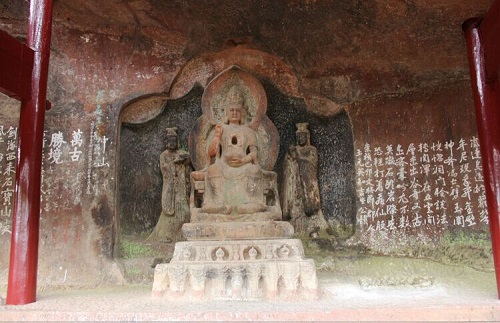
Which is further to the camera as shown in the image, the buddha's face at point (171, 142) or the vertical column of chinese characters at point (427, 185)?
the buddha's face at point (171, 142)

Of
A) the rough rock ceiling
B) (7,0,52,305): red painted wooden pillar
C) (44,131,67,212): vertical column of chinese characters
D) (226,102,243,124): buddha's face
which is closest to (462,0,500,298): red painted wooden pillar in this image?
the rough rock ceiling

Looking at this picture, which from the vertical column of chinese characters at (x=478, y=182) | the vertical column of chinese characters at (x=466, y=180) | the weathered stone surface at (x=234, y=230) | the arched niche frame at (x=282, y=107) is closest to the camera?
the weathered stone surface at (x=234, y=230)

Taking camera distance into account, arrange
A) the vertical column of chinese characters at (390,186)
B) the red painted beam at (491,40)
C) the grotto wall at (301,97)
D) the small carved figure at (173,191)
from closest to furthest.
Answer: the red painted beam at (491,40) < the grotto wall at (301,97) < the vertical column of chinese characters at (390,186) < the small carved figure at (173,191)

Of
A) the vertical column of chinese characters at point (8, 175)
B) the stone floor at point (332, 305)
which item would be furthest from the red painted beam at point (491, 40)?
the vertical column of chinese characters at point (8, 175)

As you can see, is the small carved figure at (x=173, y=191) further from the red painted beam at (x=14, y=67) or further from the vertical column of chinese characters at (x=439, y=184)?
the vertical column of chinese characters at (x=439, y=184)

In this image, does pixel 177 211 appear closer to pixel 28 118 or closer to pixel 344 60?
pixel 28 118

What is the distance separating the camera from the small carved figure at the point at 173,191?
6727 mm

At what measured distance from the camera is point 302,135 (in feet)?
23.0

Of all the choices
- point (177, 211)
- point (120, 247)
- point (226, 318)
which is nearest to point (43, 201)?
point (120, 247)

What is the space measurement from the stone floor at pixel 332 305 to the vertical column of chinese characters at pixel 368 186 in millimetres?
1012

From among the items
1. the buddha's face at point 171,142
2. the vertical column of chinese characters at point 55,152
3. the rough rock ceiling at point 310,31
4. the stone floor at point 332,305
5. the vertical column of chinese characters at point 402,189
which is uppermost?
the rough rock ceiling at point 310,31

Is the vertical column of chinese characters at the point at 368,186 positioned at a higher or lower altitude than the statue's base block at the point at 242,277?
higher

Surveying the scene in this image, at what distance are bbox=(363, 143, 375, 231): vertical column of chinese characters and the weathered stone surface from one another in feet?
5.36

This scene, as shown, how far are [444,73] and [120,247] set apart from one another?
15.6ft
